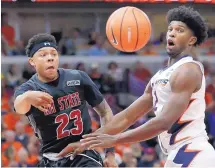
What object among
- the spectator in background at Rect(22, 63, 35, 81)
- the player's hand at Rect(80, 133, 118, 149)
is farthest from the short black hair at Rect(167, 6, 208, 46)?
the spectator in background at Rect(22, 63, 35, 81)

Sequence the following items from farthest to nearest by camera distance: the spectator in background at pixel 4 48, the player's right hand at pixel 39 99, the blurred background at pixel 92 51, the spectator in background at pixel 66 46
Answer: the spectator in background at pixel 66 46, the spectator in background at pixel 4 48, the blurred background at pixel 92 51, the player's right hand at pixel 39 99

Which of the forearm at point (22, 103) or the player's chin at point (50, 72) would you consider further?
the player's chin at point (50, 72)

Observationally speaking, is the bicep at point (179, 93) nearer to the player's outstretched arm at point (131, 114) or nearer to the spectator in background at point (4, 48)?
the player's outstretched arm at point (131, 114)

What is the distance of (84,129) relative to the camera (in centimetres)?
502

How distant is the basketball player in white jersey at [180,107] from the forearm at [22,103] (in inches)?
34.2

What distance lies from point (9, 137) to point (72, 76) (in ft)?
14.7

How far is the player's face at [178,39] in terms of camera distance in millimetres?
4172

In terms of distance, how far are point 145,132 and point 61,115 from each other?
1235 mm

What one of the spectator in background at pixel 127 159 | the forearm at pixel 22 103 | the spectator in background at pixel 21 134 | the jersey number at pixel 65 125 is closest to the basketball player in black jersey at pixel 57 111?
the jersey number at pixel 65 125

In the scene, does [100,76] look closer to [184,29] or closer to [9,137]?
[9,137]

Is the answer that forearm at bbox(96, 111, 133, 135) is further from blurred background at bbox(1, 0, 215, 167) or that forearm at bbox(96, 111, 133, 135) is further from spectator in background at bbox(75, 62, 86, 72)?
spectator in background at bbox(75, 62, 86, 72)

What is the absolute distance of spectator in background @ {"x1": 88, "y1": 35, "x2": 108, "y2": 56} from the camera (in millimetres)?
12102

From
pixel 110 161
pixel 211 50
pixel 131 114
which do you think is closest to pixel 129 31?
pixel 110 161

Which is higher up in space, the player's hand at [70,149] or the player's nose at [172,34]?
the player's nose at [172,34]
